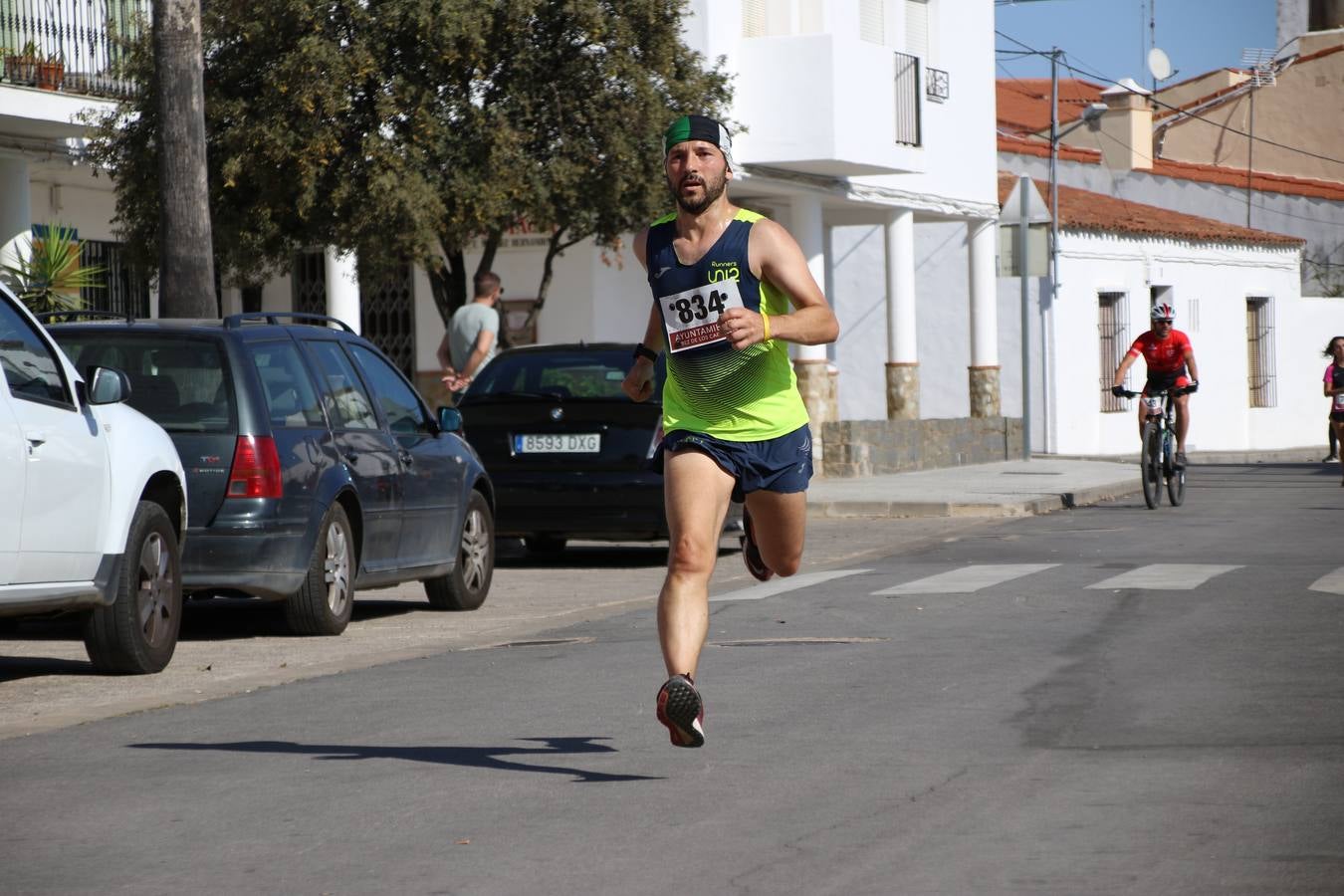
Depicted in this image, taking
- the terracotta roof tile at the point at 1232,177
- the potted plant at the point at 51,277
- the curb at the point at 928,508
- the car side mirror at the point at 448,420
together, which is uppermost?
the terracotta roof tile at the point at 1232,177

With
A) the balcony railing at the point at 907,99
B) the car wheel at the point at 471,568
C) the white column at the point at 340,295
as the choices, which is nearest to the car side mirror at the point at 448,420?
the car wheel at the point at 471,568

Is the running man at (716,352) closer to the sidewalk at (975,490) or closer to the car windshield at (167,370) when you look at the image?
the car windshield at (167,370)

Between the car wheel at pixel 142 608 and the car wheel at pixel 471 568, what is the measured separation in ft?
9.83

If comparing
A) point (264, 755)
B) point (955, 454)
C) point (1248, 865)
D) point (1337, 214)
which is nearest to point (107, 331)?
point (264, 755)

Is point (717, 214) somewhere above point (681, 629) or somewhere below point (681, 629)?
above

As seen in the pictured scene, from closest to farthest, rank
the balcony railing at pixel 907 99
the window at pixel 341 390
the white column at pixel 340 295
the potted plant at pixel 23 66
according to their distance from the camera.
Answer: the window at pixel 341 390, the potted plant at pixel 23 66, the white column at pixel 340 295, the balcony railing at pixel 907 99

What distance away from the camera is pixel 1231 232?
42.6 meters

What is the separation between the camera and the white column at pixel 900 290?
31.1m

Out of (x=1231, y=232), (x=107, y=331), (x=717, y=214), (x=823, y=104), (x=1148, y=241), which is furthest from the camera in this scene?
(x=1231, y=232)

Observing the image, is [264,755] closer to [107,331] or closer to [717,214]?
[717,214]

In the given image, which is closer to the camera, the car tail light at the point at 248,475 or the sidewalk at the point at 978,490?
the car tail light at the point at 248,475

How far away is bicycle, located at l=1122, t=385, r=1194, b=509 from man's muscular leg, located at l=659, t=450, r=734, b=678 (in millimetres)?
14734

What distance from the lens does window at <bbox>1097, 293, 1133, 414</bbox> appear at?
38719mm

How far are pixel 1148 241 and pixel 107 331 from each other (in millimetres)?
31780
